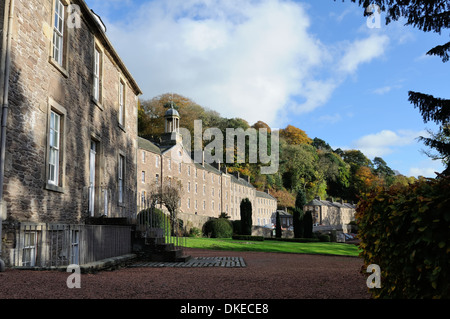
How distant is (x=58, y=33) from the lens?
11.1 m

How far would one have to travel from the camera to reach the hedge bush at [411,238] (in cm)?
362

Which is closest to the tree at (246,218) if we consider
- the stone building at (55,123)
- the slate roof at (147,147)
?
the slate roof at (147,147)

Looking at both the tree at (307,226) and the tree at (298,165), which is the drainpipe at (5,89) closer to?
the tree at (307,226)

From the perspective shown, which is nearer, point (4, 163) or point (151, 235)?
point (4, 163)

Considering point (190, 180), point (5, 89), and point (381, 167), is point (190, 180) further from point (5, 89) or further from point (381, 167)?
point (381, 167)

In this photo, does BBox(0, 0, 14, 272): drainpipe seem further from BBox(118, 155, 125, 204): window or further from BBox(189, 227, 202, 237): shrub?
BBox(189, 227, 202, 237): shrub

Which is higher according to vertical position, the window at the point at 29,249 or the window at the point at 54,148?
the window at the point at 54,148

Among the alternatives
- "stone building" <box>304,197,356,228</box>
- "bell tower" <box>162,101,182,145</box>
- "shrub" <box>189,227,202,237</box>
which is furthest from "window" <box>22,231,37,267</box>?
"stone building" <box>304,197,356,228</box>

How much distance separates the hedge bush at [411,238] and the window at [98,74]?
1115 cm

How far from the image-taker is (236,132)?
70.0 metres
